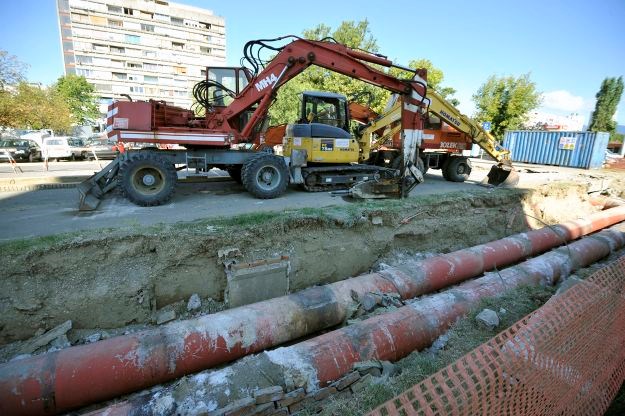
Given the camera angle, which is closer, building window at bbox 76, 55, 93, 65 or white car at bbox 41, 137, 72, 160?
white car at bbox 41, 137, 72, 160

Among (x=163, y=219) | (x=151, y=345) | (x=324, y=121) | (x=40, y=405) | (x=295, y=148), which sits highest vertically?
(x=324, y=121)

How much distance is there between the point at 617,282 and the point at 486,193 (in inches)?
204

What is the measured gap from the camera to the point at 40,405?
96.7 inches

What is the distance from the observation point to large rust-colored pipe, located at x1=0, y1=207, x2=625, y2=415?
2484 millimetres

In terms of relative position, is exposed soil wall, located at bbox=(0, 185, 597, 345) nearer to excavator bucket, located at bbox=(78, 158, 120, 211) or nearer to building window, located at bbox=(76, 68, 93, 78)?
excavator bucket, located at bbox=(78, 158, 120, 211)

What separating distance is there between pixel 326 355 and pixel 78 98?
39686 mm

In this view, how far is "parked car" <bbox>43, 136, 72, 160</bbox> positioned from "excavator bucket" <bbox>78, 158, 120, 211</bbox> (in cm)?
1531

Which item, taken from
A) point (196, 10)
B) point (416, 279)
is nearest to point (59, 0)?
point (196, 10)

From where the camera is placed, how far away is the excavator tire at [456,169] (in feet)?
36.3

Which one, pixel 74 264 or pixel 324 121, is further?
pixel 324 121

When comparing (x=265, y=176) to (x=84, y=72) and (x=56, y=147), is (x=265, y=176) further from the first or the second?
(x=84, y=72)

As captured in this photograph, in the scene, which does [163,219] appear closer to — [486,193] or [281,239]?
[281,239]

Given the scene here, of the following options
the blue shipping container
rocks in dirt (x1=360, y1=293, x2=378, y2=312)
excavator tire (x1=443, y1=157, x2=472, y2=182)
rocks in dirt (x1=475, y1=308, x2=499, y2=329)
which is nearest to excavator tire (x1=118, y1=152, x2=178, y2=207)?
rocks in dirt (x1=360, y1=293, x2=378, y2=312)

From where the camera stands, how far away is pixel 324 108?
8742 millimetres
